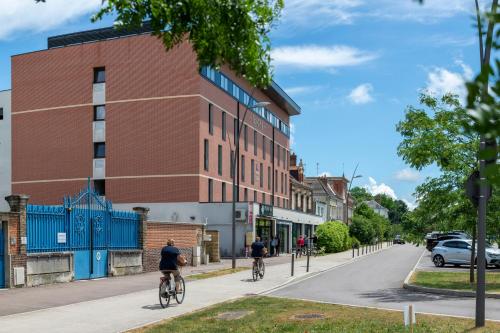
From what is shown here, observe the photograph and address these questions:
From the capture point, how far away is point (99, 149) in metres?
47.9

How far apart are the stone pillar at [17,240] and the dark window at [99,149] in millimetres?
28346

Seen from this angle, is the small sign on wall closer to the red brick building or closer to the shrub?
the red brick building

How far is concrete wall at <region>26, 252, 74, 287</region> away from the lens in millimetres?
20020

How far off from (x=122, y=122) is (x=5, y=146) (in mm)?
12895

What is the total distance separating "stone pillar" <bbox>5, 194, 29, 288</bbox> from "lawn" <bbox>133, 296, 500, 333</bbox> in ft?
25.0

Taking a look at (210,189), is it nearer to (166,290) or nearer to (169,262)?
(169,262)

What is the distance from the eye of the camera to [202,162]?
45.7 m

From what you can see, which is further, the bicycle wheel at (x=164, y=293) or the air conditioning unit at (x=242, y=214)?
the air conditioning unit at (x=242, y=214)

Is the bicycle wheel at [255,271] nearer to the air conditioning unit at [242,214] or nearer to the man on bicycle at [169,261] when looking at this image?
the man on bicycle at [169,261]

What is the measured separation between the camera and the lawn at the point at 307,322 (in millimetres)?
11078

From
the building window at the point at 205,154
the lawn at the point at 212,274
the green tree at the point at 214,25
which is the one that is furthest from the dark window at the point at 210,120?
the green tree at the point at 214,25

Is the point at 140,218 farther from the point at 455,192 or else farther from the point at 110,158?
the point at 110,158

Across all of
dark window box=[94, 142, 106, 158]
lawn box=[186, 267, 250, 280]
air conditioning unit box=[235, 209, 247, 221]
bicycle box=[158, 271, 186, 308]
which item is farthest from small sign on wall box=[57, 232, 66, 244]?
dark window box=[94, 142, 106, 158]

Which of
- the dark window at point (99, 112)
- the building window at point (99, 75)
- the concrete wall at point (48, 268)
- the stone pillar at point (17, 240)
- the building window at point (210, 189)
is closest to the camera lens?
the stone pillar at point (17, 240)
